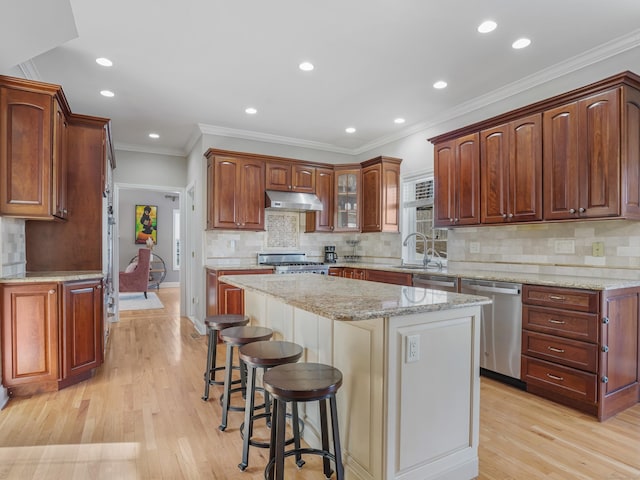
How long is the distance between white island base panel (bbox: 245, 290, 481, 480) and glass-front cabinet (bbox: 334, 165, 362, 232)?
3.72 metres

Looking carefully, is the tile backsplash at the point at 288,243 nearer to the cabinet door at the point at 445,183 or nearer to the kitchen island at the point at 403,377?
the cabinet door at the point at 445,183

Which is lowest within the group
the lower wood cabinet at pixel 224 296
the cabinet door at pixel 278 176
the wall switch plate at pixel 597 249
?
the lower wood cabinet at pixel 224 296

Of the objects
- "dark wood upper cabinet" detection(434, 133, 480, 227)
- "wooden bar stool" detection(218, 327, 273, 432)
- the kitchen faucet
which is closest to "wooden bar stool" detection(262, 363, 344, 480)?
"wooden bar stool" detection(218, 327, 273, 432)

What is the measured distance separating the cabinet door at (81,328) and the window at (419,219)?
3.69m

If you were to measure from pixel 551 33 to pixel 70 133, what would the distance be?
4.21 meters

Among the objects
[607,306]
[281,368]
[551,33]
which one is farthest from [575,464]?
[551,33]

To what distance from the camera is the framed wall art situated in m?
10.0

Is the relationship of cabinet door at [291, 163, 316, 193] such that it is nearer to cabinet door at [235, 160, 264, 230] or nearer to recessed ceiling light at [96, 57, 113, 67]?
cabinet door at [235, 160, 264, 230]

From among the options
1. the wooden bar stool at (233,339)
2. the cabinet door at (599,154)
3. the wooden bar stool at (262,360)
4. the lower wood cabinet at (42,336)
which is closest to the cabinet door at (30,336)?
the lower wood cabinet at (42,336)

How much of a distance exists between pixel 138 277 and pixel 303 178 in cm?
482

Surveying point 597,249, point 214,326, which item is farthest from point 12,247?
point 597,249

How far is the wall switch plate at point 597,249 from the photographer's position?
10.0 feet

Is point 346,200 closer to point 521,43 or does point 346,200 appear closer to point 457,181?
point 457,181

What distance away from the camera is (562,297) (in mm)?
2783
